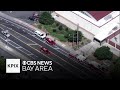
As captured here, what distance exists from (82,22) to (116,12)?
0.81m

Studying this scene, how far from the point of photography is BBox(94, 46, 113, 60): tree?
7.97 m

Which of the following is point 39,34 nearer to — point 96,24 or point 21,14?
point 21,14

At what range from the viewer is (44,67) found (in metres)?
7.61

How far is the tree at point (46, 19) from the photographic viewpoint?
815 cm

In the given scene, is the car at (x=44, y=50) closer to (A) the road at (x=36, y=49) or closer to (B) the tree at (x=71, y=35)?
(A) the road at (x=36, y=49)

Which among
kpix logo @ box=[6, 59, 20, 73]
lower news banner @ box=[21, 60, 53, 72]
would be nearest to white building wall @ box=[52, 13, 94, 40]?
lower news banner @ box=[21, 60, 53, 72]

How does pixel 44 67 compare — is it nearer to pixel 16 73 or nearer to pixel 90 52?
pixel 16 73

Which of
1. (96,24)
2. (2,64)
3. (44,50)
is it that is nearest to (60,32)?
(44,50)

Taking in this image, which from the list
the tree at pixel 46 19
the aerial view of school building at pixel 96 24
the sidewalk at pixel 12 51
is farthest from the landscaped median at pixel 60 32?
the sidewalk at pixel 12 51

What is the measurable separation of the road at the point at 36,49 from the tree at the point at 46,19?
354mm

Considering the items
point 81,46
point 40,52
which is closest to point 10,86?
point 40,52

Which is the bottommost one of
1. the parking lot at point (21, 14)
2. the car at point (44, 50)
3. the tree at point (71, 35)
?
the car at point (44, 50)

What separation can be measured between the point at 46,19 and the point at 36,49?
726mm

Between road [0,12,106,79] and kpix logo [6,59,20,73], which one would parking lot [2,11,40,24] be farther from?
kpix logo [6,59,20,73]
